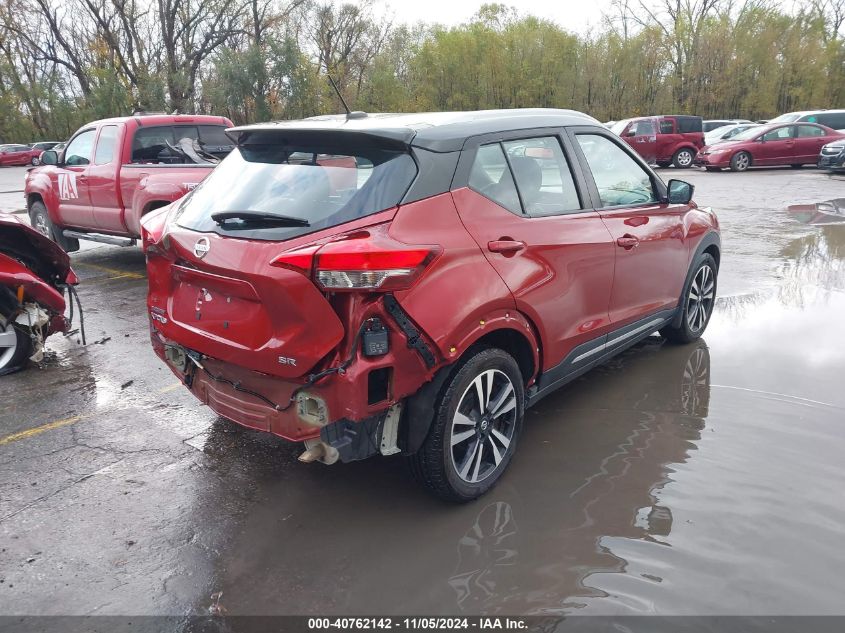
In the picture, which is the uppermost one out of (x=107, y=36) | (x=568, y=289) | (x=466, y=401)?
(x=107, y=36)

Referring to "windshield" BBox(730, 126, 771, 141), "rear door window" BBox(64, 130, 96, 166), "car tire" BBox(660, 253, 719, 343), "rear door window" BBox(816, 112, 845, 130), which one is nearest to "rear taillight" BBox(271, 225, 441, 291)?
"car tire" BBox(660, 253, 719, 343)

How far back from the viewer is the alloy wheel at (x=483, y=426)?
3.20 m

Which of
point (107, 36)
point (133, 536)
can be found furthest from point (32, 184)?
point (107, 36)

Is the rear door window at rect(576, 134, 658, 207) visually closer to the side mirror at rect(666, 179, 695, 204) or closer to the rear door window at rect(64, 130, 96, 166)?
the side mirror at rect(666, 179, 695, 204)

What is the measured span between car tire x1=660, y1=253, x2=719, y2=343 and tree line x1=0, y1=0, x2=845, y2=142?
105ft

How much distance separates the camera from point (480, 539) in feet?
9.96

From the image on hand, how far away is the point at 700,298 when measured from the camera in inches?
216

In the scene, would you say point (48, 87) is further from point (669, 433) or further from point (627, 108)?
point (669, 433)

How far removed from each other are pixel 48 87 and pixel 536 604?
167 ft

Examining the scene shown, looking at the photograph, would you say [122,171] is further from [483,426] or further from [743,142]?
[743,142]

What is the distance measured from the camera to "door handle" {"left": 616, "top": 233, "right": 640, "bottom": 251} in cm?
409

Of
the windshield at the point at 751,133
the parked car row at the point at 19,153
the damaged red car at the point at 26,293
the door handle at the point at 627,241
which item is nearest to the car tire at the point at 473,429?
the door handle at the point at 627,241

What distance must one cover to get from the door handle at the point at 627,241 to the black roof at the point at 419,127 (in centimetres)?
78

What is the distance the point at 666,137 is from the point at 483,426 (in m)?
22.3
